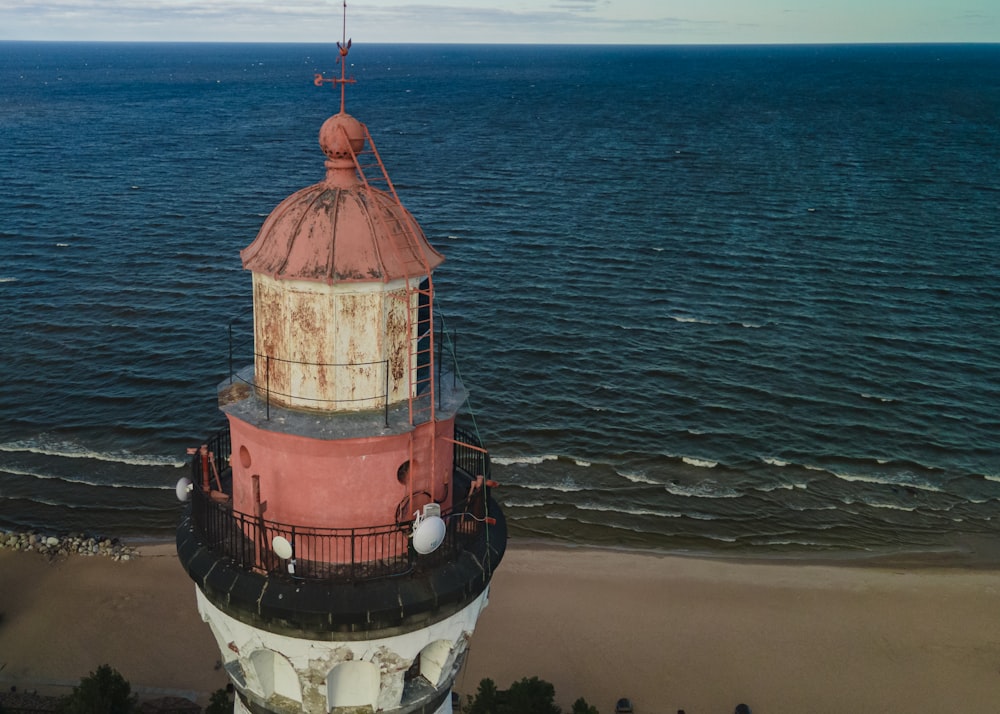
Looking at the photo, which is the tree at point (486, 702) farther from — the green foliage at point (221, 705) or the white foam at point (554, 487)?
the white foam at point (554, 487)

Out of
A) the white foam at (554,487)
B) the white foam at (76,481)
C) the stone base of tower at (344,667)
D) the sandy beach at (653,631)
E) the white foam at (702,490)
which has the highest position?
the stone base of tower at (344,667)

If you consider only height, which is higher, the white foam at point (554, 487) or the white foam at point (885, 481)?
the white foam at point (885, 481)

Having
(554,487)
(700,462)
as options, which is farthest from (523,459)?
(700,462)

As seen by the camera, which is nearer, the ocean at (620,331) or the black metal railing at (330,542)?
the black metal railing at (330,542)

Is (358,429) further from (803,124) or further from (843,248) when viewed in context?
(803,124)

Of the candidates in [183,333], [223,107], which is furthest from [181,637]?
[223,107]

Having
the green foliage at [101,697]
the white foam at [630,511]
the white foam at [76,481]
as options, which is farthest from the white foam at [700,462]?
the green foliage at [101,697]

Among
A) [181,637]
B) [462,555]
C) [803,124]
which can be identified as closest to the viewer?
[462,555]
